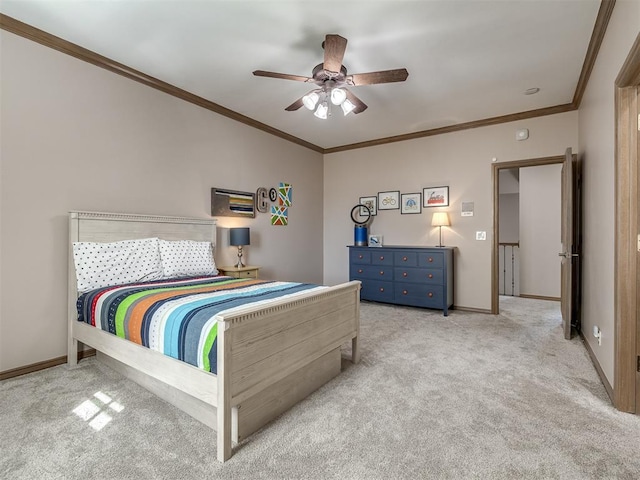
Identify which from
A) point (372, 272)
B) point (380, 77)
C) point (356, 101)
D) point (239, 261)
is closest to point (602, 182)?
point (380, 77)

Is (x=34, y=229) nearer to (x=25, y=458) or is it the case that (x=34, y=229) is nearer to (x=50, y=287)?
(x=50, y=287)

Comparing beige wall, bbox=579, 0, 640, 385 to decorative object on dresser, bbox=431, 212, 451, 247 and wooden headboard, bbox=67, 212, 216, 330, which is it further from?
wooden headboard, bbox=67, 212, 216, 330

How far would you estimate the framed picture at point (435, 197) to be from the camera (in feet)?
15.8

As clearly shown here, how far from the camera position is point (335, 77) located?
8.92 feet

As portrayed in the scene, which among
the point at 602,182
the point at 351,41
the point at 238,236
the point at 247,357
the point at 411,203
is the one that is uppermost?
the point at 351,41

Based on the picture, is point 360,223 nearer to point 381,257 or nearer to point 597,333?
point 381,257

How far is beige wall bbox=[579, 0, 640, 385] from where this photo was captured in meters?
2.03

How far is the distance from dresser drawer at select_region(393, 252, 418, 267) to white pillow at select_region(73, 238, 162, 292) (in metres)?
3.07

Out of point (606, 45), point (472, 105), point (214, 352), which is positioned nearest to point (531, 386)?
point (214, 352)

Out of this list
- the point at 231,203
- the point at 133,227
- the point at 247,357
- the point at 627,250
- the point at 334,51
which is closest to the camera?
the point at 247,357

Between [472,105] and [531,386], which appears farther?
[472,105]

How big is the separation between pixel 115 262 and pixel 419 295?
3.61 meters

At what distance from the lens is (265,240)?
4.71 meters

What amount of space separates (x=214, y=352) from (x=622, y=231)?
2370mm
